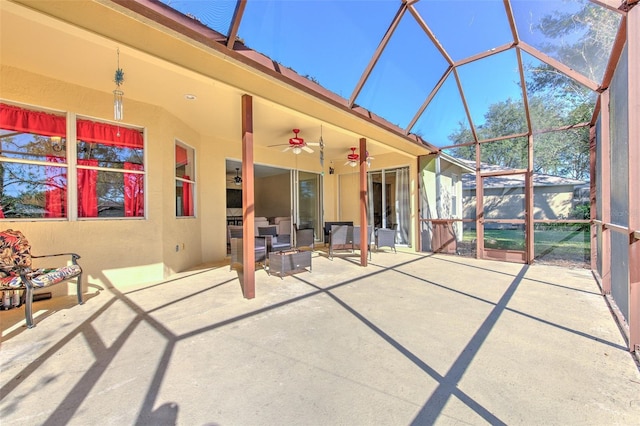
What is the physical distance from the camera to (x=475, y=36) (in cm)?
504

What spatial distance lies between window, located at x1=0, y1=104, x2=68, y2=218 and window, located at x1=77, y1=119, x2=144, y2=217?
0.22 meters

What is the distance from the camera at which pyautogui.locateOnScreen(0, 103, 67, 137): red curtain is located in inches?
137

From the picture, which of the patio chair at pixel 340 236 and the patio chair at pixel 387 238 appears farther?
the patio chair at pixel 387 238

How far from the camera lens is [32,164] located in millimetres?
3682

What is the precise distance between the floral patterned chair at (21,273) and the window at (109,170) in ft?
2.76

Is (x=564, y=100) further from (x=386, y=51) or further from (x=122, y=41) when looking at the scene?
(x=122, y=41)

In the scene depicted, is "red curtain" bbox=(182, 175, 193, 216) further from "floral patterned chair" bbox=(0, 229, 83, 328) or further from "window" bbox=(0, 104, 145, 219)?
"floral patterned chair" bbox=(0, 229, 83, 328)

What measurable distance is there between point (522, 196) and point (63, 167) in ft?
32.8

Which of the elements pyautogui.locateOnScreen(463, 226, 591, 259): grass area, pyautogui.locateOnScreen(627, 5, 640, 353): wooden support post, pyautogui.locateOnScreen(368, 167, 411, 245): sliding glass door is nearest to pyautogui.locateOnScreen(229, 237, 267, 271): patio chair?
pyautogui.locateOnScreen(368, 167, 411, 245): sliding glass door

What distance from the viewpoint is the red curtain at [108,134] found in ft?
13.3

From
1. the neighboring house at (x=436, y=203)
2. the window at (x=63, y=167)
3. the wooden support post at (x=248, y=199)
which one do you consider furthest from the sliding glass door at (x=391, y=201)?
the window at (x=63, y=167)

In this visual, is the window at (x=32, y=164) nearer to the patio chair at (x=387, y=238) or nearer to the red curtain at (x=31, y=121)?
the red curtain at (x=31, y=121)

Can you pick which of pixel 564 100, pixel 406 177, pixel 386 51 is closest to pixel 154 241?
pixel 386 51

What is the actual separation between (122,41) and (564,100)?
744 cm
